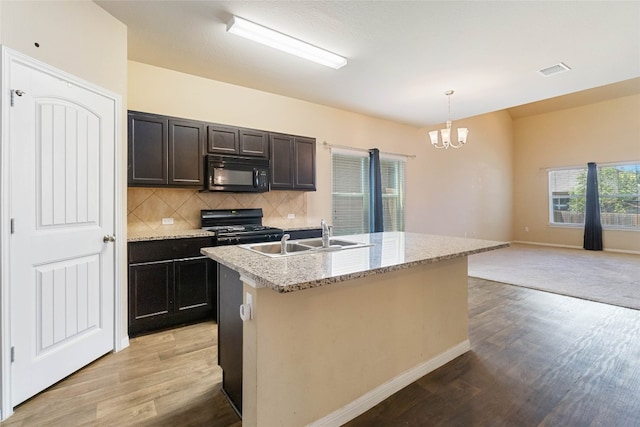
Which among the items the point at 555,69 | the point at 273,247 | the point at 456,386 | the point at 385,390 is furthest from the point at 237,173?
the point at 555,69

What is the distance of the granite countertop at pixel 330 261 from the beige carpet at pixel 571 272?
2936 millimetres

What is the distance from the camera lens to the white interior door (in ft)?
6.19

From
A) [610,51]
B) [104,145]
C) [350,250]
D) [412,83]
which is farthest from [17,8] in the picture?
[610,51]

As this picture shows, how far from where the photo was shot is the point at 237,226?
380cm

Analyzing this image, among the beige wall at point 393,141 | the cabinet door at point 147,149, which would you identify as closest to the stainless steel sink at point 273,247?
the cabinet door at point 147,149

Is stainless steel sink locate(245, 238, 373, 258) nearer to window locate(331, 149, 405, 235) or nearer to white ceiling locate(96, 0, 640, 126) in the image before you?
white ceiling locate(96, 0, 640, 126)

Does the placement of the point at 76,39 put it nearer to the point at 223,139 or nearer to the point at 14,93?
the point at 14,93

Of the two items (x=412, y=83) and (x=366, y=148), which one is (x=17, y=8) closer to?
(x=412, y=83)

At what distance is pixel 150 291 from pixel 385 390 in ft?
7.28

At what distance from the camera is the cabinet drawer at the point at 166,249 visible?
2758 millimetres

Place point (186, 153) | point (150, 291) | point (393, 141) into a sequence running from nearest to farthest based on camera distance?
point (150, 291)
point (186, 153)
point (393, 141)

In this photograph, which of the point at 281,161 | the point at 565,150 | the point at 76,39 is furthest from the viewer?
the point at 565,150

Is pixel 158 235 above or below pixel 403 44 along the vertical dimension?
below

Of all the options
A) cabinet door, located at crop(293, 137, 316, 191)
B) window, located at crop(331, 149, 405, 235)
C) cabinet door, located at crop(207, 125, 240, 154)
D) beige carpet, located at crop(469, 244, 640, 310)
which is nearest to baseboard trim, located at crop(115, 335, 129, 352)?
cabinet door, located at crop(207, 125, 240, 154)
